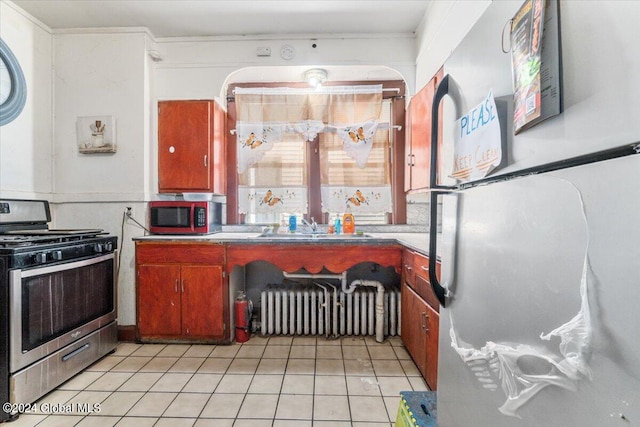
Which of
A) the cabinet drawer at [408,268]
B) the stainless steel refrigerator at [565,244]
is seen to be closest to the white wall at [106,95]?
the cabinet drawer at [408,268]

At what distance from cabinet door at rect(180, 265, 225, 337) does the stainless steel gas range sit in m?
0.59

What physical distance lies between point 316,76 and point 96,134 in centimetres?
212

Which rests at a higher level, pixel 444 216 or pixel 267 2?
pixel 267 2

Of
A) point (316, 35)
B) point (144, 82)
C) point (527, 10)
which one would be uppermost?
point (316, 35)

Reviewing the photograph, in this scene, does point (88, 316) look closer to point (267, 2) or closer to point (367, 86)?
point (267, 2)

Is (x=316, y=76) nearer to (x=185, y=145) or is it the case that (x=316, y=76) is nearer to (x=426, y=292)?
(x=185, y=145)

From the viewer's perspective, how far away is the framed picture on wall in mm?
2777

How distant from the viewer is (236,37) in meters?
2.95

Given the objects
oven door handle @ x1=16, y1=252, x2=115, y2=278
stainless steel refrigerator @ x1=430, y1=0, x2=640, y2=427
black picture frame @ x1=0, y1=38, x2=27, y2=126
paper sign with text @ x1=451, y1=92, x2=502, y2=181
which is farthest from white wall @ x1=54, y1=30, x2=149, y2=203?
stainless steel refrigerator @ x1=430, y1=0, x2=640, y2=427

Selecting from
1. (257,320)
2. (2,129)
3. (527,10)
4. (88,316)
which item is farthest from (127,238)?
(527,10)

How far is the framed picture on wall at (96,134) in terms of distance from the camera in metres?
2.78

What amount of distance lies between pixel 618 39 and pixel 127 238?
3236 mm

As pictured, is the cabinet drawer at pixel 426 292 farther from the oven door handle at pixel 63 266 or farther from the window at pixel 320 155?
the oven door handle at pixel 63 266

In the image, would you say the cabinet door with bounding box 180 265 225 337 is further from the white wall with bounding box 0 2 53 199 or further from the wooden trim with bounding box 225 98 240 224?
the white wall with bounding box 0 2 53 199
